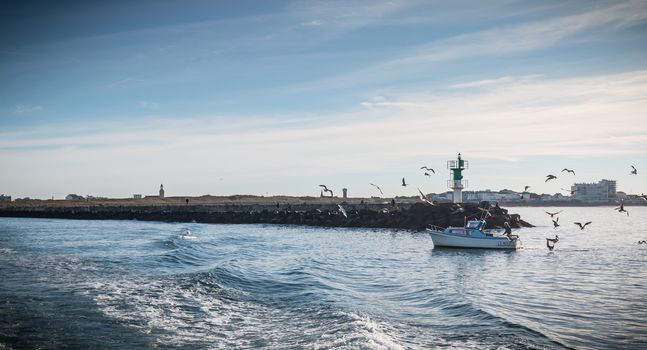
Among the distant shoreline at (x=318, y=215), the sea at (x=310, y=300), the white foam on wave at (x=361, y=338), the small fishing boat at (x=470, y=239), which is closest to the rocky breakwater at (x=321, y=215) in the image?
the distant shoreline at (x=318, y=215)

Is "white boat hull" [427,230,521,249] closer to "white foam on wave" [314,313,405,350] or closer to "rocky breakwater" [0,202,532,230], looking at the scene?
"rocky breakwater" [0,202,532,230]

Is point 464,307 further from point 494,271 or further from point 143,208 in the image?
point 143,208

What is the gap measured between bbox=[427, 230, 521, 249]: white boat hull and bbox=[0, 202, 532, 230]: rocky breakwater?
12.6ft

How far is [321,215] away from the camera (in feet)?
197

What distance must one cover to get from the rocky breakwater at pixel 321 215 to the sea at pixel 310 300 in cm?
1687

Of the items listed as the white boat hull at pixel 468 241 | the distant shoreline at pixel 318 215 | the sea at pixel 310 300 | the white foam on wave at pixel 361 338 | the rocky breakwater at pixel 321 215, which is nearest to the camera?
the white foam on wave at pixel 361 338

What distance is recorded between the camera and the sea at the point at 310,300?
1151cm

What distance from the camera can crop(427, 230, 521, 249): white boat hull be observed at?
1348 inches

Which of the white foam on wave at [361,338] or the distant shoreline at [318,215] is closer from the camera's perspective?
the white foam on wave at [361,338]

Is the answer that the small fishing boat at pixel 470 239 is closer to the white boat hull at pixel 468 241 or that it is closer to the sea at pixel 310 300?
the white boat hull at pixel 468 241

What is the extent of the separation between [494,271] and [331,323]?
1379cm

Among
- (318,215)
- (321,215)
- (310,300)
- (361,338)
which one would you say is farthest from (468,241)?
(318,215)

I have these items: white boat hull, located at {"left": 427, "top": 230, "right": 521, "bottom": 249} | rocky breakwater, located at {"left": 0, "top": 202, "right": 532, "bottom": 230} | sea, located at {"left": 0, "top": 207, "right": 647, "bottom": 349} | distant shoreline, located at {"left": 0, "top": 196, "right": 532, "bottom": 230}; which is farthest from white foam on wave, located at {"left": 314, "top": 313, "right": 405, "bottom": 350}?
rocky breakwater, located at {"left": 0, "top": 202, "right": 532, "bottom": 230}

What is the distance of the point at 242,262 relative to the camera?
81.7ft
